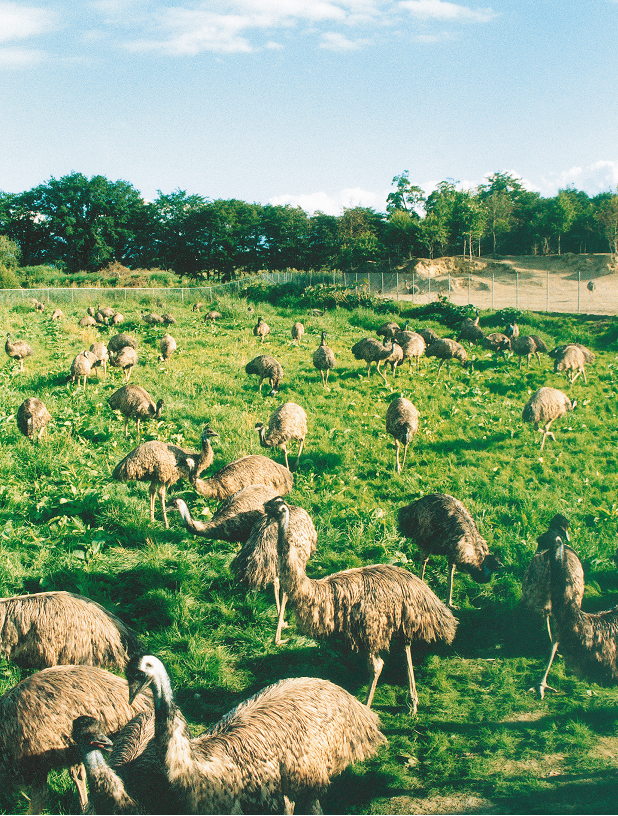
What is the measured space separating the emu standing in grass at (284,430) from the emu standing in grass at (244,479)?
5.20 ft

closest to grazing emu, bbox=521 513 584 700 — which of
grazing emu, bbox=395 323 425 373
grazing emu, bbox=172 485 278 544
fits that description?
grazing emu, bbox=172 485 278 544

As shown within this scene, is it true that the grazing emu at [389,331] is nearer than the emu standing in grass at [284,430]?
No

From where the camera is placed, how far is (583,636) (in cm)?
588

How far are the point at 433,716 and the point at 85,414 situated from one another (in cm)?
1079

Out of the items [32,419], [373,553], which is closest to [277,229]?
[32,419]

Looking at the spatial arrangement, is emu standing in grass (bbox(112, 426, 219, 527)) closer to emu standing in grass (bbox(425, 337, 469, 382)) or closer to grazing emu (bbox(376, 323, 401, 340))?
emu standing in grass (bbox(425, 337, 469, 382))

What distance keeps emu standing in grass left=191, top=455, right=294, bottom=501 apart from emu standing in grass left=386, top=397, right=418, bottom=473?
273 cm

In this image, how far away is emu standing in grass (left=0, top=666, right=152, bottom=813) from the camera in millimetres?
4238

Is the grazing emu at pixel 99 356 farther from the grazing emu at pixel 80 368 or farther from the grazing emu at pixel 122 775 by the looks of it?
the grazing emu at pixel 122 775

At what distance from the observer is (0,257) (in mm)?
52188

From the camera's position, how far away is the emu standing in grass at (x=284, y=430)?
1139 cm

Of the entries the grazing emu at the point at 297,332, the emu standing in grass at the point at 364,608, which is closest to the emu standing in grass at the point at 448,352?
the grazing emu at the point at 297,332

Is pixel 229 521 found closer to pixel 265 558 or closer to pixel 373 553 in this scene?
pixel 265 558

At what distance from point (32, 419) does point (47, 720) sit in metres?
8.43
